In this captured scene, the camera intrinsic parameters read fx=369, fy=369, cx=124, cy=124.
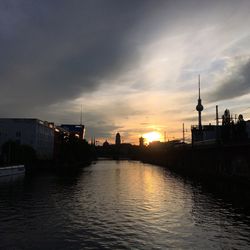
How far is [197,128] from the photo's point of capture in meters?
186

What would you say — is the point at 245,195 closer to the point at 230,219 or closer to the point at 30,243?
the point at 230,219

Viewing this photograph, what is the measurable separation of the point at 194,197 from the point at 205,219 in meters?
20.7

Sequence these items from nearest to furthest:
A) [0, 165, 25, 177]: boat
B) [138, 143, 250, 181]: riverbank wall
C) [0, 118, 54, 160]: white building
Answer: [138, 143, 250, 181]: riverbank wall → [0, 165, 25, 177]: boat → [0, 118, 54, 160]: white building

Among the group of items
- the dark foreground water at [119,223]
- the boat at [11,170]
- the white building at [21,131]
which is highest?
the white building at [21,131]

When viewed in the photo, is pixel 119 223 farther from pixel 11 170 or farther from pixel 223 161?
pixel 223 161

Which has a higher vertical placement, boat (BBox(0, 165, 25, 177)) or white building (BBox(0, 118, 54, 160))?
white building (BBox(0, 118, 54, 160))

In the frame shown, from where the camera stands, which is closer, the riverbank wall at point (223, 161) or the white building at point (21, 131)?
the riverbank wall at point (223, 161)

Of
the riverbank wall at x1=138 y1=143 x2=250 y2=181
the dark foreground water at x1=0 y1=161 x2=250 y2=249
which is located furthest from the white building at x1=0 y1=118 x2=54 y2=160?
the dark foreground water at x1=0 y1=161 x2=250 y2=249

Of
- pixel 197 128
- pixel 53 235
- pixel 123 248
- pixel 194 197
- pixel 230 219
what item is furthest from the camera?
pixel 197 128

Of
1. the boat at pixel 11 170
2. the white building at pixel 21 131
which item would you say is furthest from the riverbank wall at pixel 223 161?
the white building at pixel 21 131

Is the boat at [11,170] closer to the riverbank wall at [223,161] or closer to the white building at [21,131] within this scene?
the riverbank wall at [223,161]

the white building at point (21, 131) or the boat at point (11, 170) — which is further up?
the white building at point (21, 131)

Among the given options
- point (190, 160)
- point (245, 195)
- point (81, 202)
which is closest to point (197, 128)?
point (190, 160)

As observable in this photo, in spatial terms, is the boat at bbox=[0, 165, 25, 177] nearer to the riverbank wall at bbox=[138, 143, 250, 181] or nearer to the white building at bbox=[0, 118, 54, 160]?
the riverbank wall at bbox=[138, 143, 250, 181]
